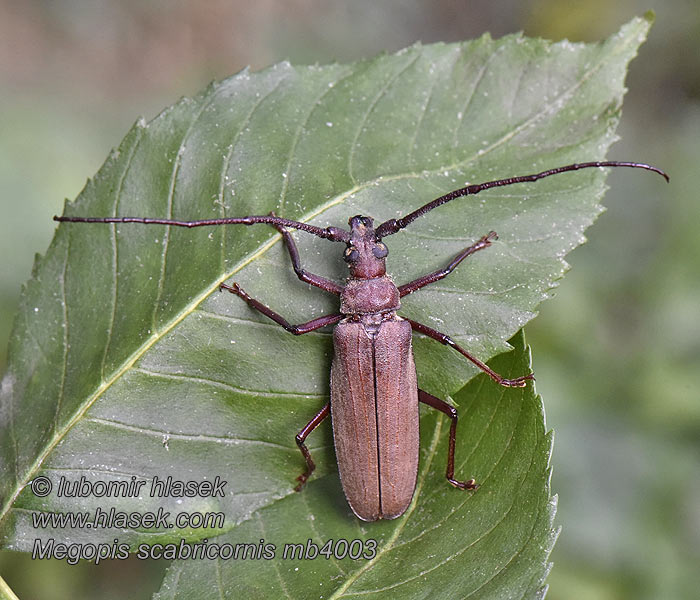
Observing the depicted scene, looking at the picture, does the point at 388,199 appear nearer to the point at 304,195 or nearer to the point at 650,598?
the point at 304,195

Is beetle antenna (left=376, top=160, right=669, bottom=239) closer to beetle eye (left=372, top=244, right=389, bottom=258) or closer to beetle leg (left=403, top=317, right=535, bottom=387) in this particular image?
beetle eye (left=372, top=244, right=389, bottom=258)

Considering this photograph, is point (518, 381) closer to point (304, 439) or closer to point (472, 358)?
point (472, 358)

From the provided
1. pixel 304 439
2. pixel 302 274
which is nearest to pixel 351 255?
pixel 302 274

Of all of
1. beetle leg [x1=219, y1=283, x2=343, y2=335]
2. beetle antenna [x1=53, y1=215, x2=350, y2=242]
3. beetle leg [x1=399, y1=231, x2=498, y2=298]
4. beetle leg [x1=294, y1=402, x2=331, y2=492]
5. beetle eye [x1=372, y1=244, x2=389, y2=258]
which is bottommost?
beetle leg [x1=294, y1=402, x2=331, y2=492]

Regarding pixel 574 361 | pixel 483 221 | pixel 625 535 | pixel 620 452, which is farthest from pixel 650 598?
pixel 483 221

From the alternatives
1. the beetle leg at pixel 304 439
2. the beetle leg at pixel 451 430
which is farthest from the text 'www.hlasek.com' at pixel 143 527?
the beetle leg at pixel 451 430

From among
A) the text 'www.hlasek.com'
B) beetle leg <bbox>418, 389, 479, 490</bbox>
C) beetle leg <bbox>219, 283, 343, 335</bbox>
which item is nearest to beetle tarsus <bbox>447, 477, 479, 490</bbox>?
beetle leg <bbox>418, 389, 479, 490</bbox>

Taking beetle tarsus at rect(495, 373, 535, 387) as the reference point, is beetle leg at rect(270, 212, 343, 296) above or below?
above
